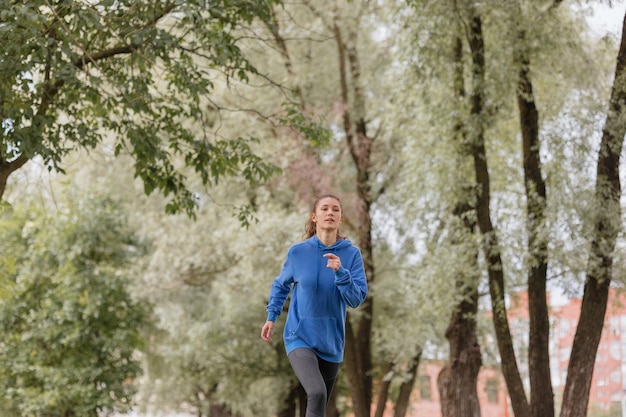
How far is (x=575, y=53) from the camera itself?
14.6m

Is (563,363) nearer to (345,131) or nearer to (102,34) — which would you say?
(345,131)

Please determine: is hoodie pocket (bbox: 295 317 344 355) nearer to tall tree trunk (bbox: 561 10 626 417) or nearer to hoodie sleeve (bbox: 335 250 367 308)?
hoodie sleeve (bbox: 335 250 367 308)

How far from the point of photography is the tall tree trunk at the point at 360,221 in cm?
2180

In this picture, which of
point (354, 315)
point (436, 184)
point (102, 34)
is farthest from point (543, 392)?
point (354, 315)

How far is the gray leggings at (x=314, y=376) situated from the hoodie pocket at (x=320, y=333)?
2.8 inches

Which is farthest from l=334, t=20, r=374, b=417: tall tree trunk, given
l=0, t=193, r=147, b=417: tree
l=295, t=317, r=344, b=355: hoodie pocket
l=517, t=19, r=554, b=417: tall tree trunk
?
l=295, t=317, r=344, b=355: hoodie pocket

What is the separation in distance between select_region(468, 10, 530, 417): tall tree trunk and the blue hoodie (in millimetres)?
8422

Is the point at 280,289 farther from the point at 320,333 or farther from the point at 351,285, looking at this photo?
the point at 351,285

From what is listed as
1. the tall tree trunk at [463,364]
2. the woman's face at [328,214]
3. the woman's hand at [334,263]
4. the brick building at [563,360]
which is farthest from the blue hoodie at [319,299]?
the tall tree trunk at [463,364]

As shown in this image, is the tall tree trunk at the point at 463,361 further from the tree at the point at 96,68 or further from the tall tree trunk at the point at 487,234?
the tree at the point at 96,68

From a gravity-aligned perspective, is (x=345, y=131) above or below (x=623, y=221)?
above

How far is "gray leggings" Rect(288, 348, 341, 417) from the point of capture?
5.58m

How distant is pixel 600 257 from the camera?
1276 cm

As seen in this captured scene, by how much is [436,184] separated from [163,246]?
30.7 feet
